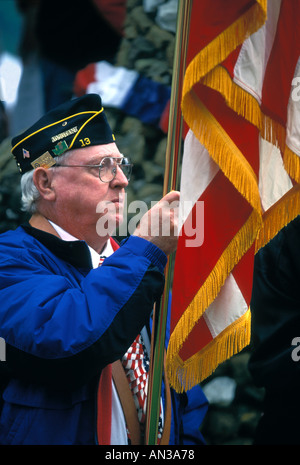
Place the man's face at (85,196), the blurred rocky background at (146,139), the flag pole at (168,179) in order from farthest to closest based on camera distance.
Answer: the blurred rocky background at (146,139), the man's face at (85,196), the flag pole at (168,179)

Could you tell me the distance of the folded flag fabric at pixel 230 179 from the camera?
1.96 m

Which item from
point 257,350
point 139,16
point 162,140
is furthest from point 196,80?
point 139,16

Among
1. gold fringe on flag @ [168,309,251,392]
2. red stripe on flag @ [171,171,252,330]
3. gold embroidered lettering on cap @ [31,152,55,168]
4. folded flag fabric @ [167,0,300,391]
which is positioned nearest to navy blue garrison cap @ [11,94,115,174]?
gold embroidered lettering on cap @ [31,152,55,168]

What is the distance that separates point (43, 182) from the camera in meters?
2.30

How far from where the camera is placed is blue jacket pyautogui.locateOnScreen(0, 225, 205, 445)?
180cm

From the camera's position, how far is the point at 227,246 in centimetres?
204

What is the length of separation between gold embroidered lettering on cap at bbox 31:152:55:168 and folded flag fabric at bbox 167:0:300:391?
1.69ft

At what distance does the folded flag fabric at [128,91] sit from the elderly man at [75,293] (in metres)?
1.72

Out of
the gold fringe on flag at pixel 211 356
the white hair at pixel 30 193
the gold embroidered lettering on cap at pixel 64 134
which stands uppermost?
the gold embroidered lettering on cap at pixel 64 134

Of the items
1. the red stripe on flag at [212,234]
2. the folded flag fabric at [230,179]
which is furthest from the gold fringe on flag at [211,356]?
the red stripe on flag at [212,234]

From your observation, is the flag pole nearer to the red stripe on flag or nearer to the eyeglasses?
the red stripe on flag

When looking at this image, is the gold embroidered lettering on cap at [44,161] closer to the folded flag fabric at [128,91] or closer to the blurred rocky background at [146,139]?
the blurred rocky background at [146,139]

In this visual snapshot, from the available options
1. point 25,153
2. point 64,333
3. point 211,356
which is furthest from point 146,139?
point 64,333

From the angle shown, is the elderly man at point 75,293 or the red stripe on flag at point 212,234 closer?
the elderly man at point 75,293
